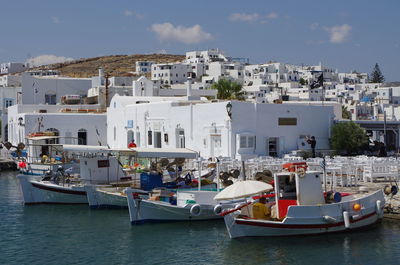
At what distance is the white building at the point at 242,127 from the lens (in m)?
34.6

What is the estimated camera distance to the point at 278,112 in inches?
1400

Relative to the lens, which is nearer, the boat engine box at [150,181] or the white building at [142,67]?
the boat engine box at [150,181]

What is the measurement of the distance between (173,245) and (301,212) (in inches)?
165

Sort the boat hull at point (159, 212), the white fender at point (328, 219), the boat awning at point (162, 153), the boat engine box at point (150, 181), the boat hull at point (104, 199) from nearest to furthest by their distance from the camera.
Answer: the white fender at point (328, 219) → the boat hull at point (159, 212) → the boat hull at point (104, 199) → the boat engine box at point (150, 181) → the boat awning at point (162, 153)

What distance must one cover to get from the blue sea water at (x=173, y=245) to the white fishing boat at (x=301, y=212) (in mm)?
300

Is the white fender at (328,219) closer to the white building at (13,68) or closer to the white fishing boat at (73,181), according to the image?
the white fishing boat at (73,181)

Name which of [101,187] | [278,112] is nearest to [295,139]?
[278,112]

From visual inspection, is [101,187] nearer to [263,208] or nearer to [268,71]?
[263,208]

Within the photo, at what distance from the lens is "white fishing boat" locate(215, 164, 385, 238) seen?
64.0ft

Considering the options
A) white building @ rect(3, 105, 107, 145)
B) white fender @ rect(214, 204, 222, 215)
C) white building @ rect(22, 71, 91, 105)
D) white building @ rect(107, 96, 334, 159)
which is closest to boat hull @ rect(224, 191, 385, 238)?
white fender @ rect(214, 204, 222, 215)

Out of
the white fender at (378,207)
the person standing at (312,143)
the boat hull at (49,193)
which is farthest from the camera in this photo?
the person standing at (312,143)

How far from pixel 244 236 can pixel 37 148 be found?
25332mm

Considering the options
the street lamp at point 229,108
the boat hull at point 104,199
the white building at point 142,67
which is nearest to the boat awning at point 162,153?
the boat hull at point 104,199

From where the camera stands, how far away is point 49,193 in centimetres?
2836
